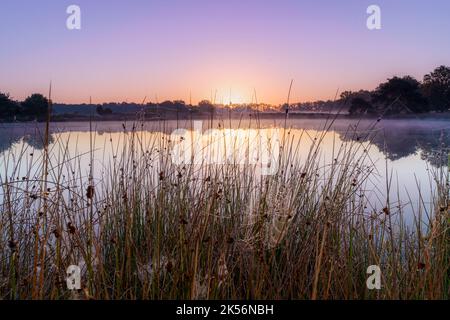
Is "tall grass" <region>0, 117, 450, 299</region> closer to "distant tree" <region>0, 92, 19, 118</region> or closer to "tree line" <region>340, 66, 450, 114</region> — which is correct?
"distant tree" <region>0, 92, 19, 118</region>

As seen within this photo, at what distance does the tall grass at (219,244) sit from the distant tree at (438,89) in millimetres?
16266

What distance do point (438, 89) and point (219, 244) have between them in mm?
18890

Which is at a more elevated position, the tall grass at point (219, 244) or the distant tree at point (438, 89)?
the distant tree at point (438, 89)

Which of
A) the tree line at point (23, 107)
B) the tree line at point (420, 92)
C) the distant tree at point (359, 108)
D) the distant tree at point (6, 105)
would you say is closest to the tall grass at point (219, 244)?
the distant tree at point (359, 108)

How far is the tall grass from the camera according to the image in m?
2.17

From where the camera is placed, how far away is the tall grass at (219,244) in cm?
217

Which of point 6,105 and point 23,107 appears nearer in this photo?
point 6,105

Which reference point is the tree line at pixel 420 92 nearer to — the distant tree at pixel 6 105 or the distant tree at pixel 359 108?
the distant tree at pixel 359 108

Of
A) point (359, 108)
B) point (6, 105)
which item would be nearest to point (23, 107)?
point (6, 105)

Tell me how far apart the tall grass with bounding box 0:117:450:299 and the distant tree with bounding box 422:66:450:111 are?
16.3 meters

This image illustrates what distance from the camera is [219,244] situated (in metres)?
2.69

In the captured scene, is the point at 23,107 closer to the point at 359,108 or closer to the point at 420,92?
the point at 359,108
